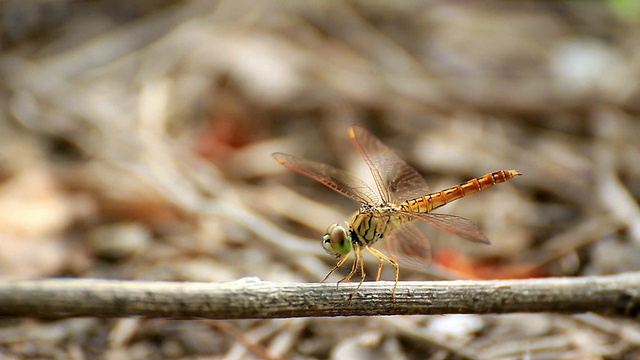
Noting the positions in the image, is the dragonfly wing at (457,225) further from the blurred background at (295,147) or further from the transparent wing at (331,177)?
the blurred background at (295,147)

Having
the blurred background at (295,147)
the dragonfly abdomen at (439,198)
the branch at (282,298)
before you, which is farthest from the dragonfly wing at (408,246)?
the branch at (282,298)

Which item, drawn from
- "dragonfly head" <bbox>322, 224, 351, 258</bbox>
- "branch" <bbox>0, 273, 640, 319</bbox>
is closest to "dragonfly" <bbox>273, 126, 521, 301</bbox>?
"dragonfly head" <bbox>322, 224, 351, 258</bbox>

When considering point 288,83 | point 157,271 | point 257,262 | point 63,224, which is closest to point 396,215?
point 257,262

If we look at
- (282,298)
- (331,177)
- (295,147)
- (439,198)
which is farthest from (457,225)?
(295,147)

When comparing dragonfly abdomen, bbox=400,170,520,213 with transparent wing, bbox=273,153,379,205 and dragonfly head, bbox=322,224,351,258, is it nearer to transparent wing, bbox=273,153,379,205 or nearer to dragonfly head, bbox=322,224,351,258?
transparent wing, bbox=273,153,379,205

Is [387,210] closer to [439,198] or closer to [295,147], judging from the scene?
[439,198]

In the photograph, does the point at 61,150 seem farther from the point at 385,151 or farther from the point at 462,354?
the point at 462,354

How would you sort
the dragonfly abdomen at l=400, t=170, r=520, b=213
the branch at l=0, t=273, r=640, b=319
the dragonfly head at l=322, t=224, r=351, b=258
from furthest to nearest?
the dragonfly abdomen at l=400, t=170, r=520, b=213 < the dragonfly head at l=322, t=224, r=351, b=258 < the branch at l=0, t=273, r=640, b=319
